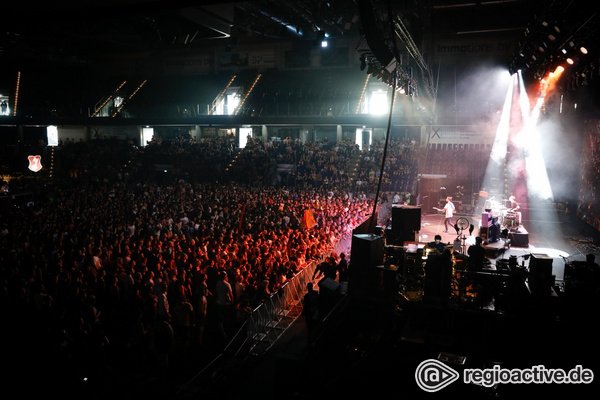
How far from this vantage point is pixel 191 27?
9.40 ft

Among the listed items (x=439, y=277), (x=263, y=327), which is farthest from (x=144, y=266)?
(x=439, y=277)

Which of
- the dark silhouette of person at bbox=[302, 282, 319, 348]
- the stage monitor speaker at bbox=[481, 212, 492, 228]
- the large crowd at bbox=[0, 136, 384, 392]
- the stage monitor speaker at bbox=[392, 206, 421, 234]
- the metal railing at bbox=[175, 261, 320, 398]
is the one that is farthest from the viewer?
the stage monitor speaker at bbox=[481, 212, 492, 228]

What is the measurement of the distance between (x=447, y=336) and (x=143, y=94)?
3186 cm

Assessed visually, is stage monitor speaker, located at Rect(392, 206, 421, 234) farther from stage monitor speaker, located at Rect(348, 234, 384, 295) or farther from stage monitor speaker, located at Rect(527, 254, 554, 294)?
stage monitor speaker, located at Rect(348, 234, 384, 295)

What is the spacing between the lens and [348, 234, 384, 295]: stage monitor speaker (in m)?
7.30

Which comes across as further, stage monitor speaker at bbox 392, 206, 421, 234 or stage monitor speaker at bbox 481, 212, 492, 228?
stage monitor speaker at bbox 481, 212, 492, 228

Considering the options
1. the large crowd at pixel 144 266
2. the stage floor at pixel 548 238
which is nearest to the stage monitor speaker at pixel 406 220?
the stage floor at pixel 548 238

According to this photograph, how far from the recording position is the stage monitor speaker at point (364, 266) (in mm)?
7305

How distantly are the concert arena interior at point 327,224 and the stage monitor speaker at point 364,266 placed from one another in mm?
36

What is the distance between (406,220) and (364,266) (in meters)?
4.91

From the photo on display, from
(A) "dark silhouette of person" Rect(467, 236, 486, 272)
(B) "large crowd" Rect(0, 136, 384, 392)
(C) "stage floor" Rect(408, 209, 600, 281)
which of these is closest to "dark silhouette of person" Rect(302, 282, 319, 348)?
(B) "large crowd" Rect(0, 136, 384, 392)

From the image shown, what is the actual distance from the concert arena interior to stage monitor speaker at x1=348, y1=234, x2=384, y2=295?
4 centimetres

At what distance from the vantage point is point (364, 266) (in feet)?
24.0

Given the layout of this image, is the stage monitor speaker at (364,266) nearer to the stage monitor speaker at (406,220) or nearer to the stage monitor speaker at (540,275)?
the stage monitor speaker at (540,275)
